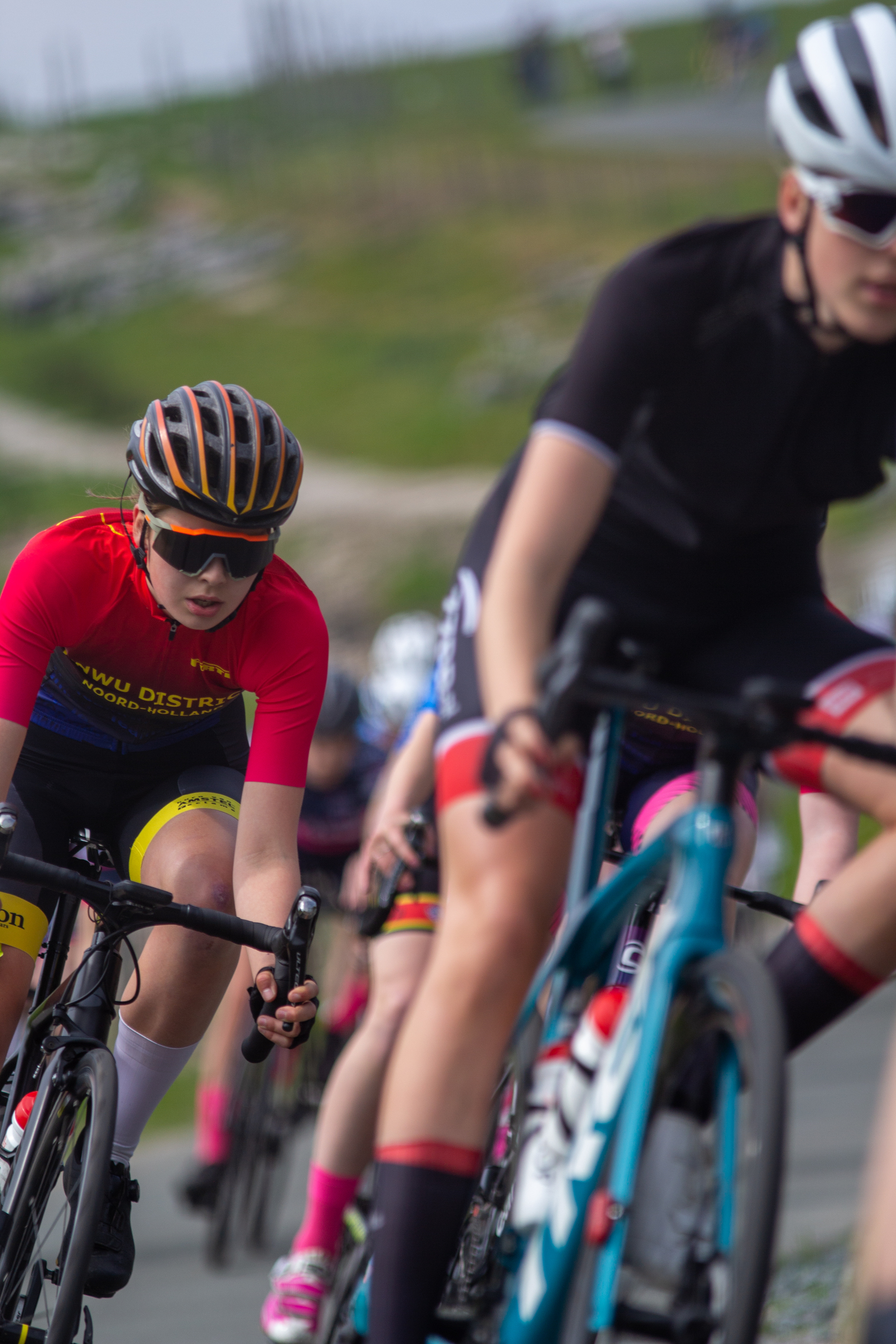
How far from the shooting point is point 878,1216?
7.66 ft

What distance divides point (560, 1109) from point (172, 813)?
64.4 inches

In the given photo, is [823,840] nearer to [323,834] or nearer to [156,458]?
[156,458]

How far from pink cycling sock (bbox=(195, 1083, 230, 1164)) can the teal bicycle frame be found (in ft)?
20.2

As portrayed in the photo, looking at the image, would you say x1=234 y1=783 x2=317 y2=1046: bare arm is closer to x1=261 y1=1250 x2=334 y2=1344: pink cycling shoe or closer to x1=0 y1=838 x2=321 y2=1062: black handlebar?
x1=0 y1=838 x2=321 y2=1062: black handlebar

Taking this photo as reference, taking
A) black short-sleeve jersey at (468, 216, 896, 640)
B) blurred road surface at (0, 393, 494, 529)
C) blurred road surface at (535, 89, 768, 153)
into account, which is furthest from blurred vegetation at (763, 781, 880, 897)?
blurred road surface at (535, 89, 768, 153)

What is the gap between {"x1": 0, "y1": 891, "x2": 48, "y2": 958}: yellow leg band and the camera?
4086 millimetres

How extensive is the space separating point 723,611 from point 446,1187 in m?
1.17

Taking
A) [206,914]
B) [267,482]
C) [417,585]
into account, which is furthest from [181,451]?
[417,585]

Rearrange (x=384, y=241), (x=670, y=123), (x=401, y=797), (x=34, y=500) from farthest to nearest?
(x=670, y=123) < (x=384, y=241) < (x=34, y=500) < (x=401, y=797)

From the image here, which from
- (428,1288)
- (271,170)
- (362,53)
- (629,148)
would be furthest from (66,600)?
(362,53)

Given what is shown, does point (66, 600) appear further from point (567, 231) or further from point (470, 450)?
point (567, 231)

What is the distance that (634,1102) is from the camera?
2672 mm

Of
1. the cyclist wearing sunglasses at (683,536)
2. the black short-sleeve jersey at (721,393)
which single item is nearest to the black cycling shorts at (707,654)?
the cyclist wearing sunglasses at (683,536)

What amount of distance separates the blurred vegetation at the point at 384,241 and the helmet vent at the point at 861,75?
101 ft
